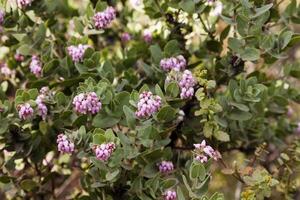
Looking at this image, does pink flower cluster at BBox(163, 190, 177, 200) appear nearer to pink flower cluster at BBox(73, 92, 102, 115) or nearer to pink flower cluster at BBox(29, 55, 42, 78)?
pink flower cluster at BBox(73, 92, 102, 115)

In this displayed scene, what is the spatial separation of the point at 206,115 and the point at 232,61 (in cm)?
20

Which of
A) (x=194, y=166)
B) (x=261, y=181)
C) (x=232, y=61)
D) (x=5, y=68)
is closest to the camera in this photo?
(x=194, y=166)

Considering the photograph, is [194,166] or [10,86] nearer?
[194,166]

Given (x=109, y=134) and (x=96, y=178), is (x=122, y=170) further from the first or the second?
(x=109, y=134)

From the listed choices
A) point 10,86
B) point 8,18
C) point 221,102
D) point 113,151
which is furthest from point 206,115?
point 10,86

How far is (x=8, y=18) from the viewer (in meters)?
1.76

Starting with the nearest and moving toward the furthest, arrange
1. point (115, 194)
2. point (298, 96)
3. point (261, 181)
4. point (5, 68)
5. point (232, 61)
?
point (261, 181), point (115, 194), point (232, 61), point (298, 96), point (5, 68)

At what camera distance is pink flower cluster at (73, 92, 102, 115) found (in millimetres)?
1502

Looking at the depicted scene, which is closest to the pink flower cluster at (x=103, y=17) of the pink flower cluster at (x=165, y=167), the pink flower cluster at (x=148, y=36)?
the pink flower cluster at (x=148, y=36)

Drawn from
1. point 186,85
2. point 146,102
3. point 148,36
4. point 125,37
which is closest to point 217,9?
point 148,36

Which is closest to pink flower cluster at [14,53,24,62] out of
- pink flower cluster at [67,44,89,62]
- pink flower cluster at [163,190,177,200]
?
pink flower cluster at [67,44,89,62]

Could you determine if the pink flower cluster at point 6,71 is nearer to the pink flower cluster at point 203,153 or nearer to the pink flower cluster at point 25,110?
the pink flower cluster at point 25,110

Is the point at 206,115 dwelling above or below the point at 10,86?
above

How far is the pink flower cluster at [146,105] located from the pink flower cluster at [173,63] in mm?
265
